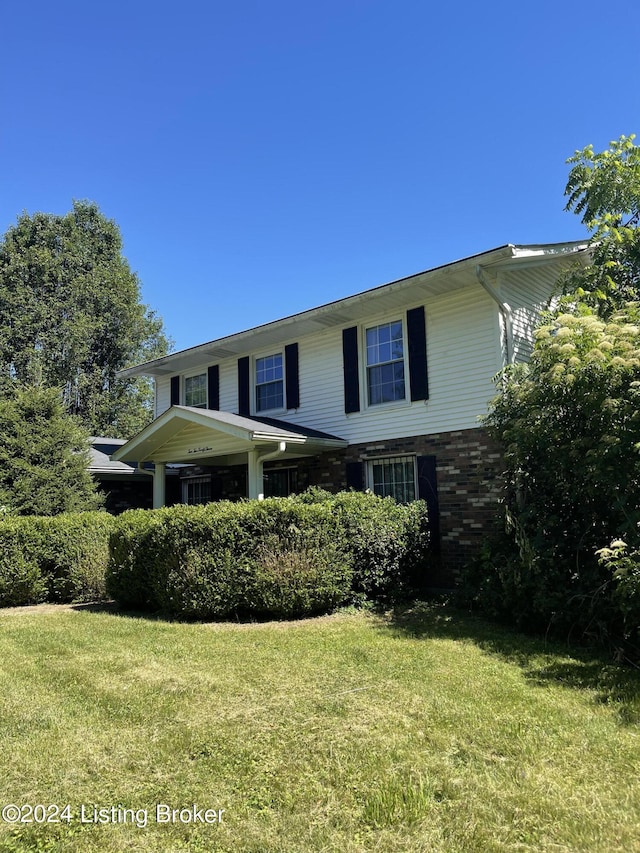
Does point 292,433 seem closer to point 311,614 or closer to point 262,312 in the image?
point 311,614

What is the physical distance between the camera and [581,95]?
9562 millimetres

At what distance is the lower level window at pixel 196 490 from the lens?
1421 centimetres

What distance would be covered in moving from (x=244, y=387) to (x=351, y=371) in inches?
125

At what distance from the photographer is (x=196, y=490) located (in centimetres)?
1454

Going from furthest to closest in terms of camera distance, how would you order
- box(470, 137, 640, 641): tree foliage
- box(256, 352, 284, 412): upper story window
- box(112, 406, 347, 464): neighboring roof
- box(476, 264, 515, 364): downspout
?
1. box(256, 352, 284, 412): upper story window
2. box(112, 406, 347, 464): neighboring roof
3. box(476, 264, 515, 364): downspout
4. box(470, 137, 640, 641): tree foliage

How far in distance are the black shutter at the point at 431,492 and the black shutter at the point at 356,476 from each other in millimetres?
1307

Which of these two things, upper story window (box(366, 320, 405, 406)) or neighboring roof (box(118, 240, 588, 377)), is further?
upper story window (box(366, 320, 405, 406))

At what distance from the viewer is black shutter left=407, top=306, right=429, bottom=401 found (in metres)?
9.95

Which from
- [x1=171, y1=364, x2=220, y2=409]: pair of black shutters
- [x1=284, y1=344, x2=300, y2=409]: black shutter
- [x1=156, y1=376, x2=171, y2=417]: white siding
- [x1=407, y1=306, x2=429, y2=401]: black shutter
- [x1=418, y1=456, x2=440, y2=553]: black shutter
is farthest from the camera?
[x1=156, y1=376, x2=171, y2=417]: white siding

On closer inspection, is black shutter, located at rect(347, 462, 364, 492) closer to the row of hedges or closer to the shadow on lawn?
the row of hedges

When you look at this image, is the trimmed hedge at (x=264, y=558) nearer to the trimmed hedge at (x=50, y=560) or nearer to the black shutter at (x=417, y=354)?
the trimmed hedge at (x=50, y=560)

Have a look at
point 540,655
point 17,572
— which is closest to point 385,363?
point 540,655

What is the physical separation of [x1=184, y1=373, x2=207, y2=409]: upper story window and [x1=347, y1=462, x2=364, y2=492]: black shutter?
4942 millimetres

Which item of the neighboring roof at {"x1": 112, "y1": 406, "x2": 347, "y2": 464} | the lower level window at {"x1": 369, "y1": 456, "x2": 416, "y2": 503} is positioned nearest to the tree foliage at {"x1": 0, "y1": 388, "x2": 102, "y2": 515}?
the neighboring roof at {"x1": 112, "y1": 406, "x2": 347, "y2": 464}
